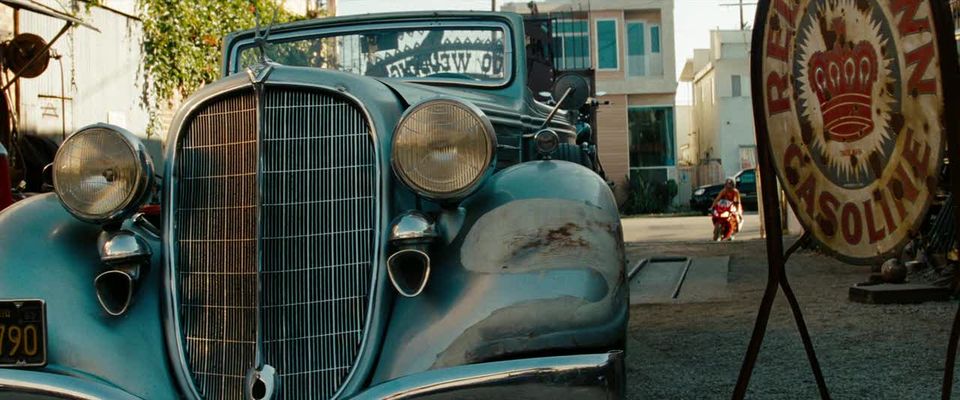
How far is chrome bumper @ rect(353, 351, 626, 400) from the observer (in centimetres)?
265

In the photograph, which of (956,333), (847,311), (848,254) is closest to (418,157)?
(848,254)

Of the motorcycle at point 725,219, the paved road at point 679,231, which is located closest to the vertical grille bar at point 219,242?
the paved road at point 679,231

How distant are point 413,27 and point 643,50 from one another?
32.7 metres

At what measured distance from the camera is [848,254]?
3170mm

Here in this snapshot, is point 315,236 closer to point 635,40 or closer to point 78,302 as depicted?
point 78,302

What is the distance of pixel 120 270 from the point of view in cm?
316

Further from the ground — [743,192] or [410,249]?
[410,249]

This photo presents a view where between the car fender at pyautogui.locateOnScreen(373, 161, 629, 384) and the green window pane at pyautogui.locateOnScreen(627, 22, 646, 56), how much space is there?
34.6 m

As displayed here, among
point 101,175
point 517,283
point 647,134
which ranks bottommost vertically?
point 517,283

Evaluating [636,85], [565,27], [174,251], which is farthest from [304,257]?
[636,85]

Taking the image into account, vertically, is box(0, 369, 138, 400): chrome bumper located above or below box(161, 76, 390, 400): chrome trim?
below

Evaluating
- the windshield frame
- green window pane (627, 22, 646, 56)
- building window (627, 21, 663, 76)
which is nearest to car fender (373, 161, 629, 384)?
the windshield frame

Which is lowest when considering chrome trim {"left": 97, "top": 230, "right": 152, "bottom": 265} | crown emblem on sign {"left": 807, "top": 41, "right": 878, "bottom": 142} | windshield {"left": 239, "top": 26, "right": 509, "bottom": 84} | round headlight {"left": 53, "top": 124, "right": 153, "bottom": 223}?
chrome trim {"left": 97, "top": 230, "right": 152, "bottom": 265}

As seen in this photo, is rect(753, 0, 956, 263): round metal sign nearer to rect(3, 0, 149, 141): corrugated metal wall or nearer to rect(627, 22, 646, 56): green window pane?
rect(3, 0, 149, 141): corrugated metal wall
